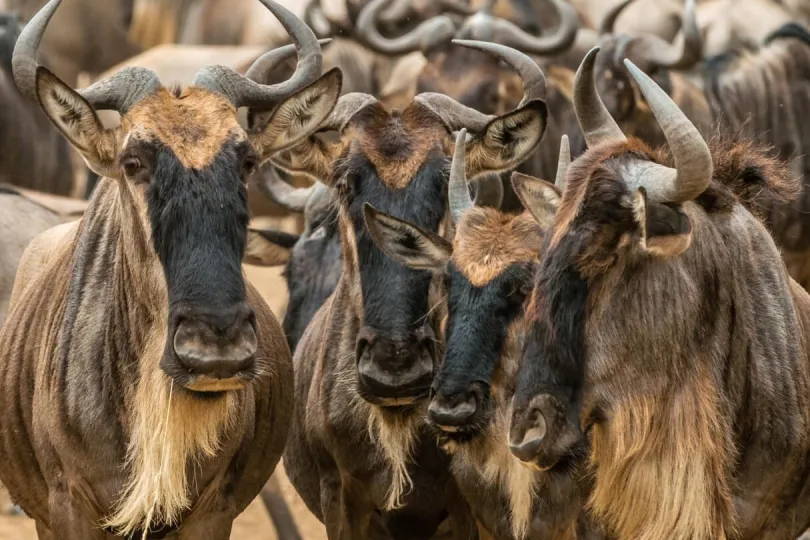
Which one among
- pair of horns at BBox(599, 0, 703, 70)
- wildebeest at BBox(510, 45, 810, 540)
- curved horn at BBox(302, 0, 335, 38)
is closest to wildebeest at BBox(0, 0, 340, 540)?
wildebeest at BBox(510, 45, 810, 540)

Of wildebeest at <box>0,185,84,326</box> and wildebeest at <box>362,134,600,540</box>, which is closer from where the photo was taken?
wildebeest at <box>362,134,600,540</box>

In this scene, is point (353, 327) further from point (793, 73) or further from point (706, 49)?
point (706, 49)

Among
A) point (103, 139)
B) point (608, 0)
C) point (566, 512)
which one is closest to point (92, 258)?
point (103, 139)

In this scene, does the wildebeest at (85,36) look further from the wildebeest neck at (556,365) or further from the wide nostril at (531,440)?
the wide nostril at (531,440)

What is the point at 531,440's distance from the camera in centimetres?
485

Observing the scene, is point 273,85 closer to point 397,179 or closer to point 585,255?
point 397,179

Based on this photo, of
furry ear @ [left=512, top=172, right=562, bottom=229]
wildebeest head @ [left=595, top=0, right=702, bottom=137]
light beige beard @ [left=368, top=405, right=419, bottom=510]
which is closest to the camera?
furry ear @ [left=512, top=172, right=562, bottom=229]

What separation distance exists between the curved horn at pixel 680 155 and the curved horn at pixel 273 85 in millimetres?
1795

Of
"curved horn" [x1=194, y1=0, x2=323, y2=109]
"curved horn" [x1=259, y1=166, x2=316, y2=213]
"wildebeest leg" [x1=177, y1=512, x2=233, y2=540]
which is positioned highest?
"curved horn" [x1=194, y1=0, x2=323, y2=109]

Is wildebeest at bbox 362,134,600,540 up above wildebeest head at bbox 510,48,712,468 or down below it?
below

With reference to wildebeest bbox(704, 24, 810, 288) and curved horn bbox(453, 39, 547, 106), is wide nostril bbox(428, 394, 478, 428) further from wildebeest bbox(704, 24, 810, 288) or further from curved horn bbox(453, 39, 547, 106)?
wildebeest bbox(704, 24, 810, 288)

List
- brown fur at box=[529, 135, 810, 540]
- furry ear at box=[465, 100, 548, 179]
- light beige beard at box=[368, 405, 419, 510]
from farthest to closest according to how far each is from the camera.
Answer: furry ear at box=[465, 100, 548, 179] → light beige beard at box=[368, 405, 419, 510] → brown fur at box=[529, 135, 810, 540]

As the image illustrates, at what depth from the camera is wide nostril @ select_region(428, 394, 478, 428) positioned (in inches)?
224

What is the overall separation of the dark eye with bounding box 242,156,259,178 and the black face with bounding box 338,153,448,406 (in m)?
0.74
